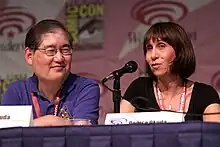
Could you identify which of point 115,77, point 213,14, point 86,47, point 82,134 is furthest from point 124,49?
point 82,134

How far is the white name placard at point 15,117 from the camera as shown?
1.61m

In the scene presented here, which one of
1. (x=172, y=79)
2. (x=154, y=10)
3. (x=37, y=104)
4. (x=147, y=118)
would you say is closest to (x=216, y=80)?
(x=154, y=10)

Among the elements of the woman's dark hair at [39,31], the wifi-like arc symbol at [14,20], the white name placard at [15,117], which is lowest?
the white name placard at [15,117]

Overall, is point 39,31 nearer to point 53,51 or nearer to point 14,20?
point 53,51

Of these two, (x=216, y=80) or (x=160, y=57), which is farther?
(x=216, y=80)

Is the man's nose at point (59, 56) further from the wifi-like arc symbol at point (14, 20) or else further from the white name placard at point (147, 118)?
the wifi-like arc symbol at point (14, 20)

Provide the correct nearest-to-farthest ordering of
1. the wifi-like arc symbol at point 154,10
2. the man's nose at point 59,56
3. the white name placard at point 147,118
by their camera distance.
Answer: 1. the white name placard at point 147,118
2. the man's nose at point 59,56
3. the wifi-like arc symbol at point 154,10

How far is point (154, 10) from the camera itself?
321cm

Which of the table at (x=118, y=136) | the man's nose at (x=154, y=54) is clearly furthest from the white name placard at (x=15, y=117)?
the man's nose at (x=154, y=54)

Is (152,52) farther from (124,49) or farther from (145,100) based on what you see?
(124,49)

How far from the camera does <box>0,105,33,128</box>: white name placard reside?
1608 mm

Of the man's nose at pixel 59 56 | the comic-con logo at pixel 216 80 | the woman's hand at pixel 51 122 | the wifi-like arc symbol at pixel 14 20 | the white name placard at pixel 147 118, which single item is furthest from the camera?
the wifi-like arc symbol at pixel 14 20

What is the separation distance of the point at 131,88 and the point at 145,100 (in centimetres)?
11

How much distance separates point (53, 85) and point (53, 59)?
0.38ft
